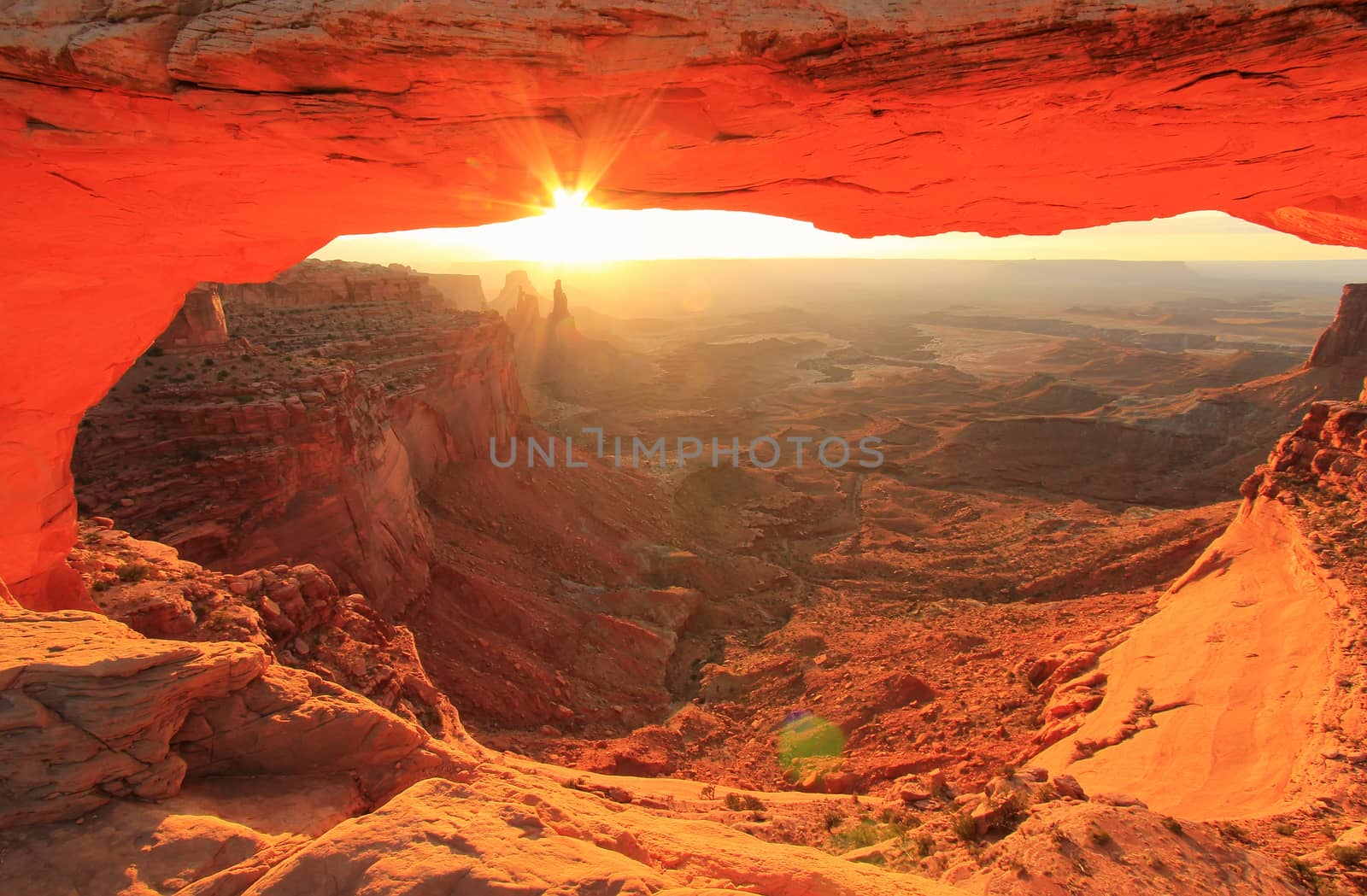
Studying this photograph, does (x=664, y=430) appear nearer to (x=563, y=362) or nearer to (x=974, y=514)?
(x=563, y=362)

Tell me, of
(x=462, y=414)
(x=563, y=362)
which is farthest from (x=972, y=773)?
(x=563, y=362)

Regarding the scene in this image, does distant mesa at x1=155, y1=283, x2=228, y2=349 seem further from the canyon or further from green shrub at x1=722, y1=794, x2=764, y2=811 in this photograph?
green shrub at x1=722, y1=794, x2=764, y2=811

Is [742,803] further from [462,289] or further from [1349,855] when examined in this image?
[462,289]

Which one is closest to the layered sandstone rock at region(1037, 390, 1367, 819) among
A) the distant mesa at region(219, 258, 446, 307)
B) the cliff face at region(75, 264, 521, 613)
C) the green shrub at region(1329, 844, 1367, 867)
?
the green shrub at region(1329, 844, 1367, 867)

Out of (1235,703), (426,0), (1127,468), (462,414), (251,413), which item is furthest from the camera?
(1127,468)

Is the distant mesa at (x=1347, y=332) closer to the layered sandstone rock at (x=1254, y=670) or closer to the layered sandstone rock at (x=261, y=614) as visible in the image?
the layered sandstone rock at (x=1254, y=670)

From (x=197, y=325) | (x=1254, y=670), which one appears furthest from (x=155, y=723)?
(x=197, y=325)

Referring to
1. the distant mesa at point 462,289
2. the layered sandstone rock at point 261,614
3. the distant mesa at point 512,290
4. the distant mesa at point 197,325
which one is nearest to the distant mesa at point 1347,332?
the layered sandstone rock at point 261,614
